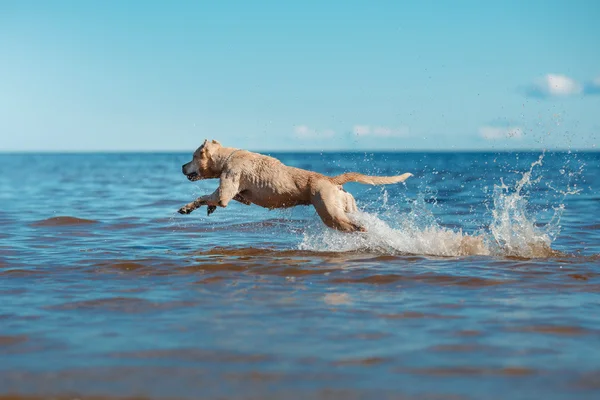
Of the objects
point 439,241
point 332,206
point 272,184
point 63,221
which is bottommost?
point 63,221

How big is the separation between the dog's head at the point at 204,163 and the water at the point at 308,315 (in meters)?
1.34

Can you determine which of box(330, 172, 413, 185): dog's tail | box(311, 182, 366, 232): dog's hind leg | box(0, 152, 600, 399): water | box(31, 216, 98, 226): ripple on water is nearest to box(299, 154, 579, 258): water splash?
box(0, 152, 600, 399): water

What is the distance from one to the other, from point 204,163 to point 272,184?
4.58 feet

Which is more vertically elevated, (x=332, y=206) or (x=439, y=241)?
(x=332, y=206)

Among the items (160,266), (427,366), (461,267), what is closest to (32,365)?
(427,366)

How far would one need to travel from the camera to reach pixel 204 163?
38.0 ft

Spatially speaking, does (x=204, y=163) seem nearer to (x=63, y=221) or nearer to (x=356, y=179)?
(x=356, y=179)

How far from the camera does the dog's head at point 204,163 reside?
37.8 ft

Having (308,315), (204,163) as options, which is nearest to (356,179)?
(204,163)

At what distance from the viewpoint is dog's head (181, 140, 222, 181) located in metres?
11.5

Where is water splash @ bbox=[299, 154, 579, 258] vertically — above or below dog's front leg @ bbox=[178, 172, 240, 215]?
below

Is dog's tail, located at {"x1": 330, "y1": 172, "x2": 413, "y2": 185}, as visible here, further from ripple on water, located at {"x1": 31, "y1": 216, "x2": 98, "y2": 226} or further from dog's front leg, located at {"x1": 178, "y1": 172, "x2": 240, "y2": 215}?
ripple on water, located at {"x1": 31, "y1": 216, "x2": 98, "y2": 226}

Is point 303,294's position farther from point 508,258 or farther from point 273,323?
point 508,258

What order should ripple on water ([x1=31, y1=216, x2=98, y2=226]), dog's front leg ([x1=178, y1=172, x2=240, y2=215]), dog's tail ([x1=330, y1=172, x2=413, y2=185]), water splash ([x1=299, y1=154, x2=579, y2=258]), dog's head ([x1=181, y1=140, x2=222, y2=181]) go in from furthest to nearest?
ripple on water ([x1=31, y1=216, x2=98, y2=226]) → dog's head ([x1=181, y1=140, x2=222, y2=181]) → water splash ([x1=299, y1=154, x2=579, y2=258]) → dog's front leg ([x1=178, y1=172, x2=240, y2=215]) → dog's tail ([x1=330, y1=172, x2=413, y2=185])
